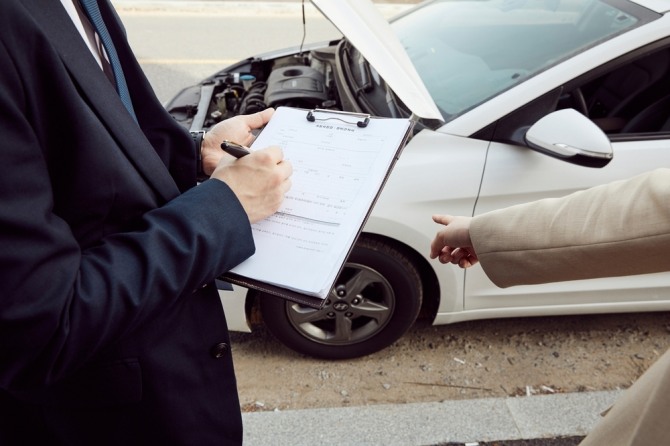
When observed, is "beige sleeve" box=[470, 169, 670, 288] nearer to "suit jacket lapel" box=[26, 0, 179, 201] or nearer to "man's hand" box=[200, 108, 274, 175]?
"man's hand" box=[200, 108, 274, 175]

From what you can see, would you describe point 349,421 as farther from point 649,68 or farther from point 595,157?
point 649,68

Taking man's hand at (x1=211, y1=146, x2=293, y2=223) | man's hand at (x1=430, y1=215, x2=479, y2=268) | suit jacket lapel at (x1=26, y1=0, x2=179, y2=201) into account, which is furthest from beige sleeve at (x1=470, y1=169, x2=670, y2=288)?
suit jacket lapel at (x1=26, y1=0, x2=179, y2=201)

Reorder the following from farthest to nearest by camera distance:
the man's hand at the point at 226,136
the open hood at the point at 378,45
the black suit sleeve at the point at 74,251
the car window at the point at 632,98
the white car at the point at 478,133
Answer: the car window at the point at 632,98 → the white car at the point at 478,133 → the open hood at the point at 378,45 → the man's hand at the point at 226,136 → the black suit sleeve at the point at 74,251

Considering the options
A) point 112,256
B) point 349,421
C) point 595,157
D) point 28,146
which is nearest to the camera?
point 28,146

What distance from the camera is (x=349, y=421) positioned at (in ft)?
7.09

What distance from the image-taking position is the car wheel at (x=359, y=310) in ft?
7.68

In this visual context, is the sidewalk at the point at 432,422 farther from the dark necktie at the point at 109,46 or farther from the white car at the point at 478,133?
the dark necktie at the point at 109,46

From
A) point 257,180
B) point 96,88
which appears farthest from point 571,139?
point 96,88

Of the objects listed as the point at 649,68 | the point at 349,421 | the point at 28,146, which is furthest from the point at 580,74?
A: the point at 28,146

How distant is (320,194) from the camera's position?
3.59ft

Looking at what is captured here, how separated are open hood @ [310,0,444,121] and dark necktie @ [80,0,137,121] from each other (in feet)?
1.93

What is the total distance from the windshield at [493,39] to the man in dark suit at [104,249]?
1525 mm

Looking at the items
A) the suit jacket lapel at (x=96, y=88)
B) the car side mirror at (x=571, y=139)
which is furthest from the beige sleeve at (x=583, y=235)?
the car side mirror at (x=571, y=139)

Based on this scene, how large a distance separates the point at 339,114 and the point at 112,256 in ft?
2.04
